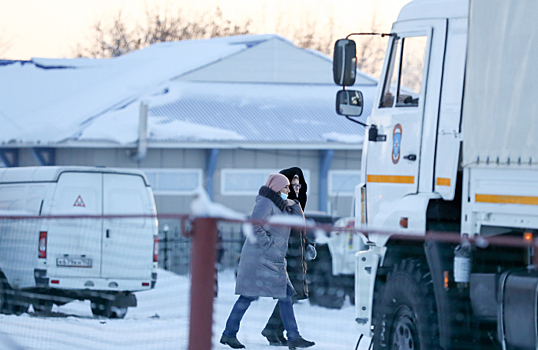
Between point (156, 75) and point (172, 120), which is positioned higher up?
point (156, 75)

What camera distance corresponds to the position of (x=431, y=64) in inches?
238

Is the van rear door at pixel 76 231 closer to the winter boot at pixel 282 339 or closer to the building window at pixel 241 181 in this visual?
the winter boot at pixel 282 339

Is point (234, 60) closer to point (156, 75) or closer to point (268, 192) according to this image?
point (156, 75)

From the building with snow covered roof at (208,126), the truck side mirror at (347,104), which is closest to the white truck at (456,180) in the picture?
the truck side mirror at (347,104)

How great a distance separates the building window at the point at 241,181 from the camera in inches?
773

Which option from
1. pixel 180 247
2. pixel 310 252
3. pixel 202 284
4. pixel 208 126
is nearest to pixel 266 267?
pixel 310 252

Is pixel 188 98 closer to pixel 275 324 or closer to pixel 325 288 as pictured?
pixel 325 288

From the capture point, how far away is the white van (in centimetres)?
935

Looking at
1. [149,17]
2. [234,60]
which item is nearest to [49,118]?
[234,60]

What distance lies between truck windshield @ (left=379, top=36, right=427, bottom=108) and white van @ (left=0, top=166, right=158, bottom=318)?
381 centimetres

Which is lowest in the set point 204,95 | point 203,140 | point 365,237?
point 365,237

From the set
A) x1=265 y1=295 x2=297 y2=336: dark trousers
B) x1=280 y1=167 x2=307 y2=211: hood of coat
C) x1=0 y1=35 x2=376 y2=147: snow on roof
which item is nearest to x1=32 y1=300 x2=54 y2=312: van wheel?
x1=265 y1=295 x2=297 y2=336: dark trousers

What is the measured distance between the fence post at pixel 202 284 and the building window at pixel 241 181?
52.8 feet

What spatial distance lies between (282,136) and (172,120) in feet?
9.08
